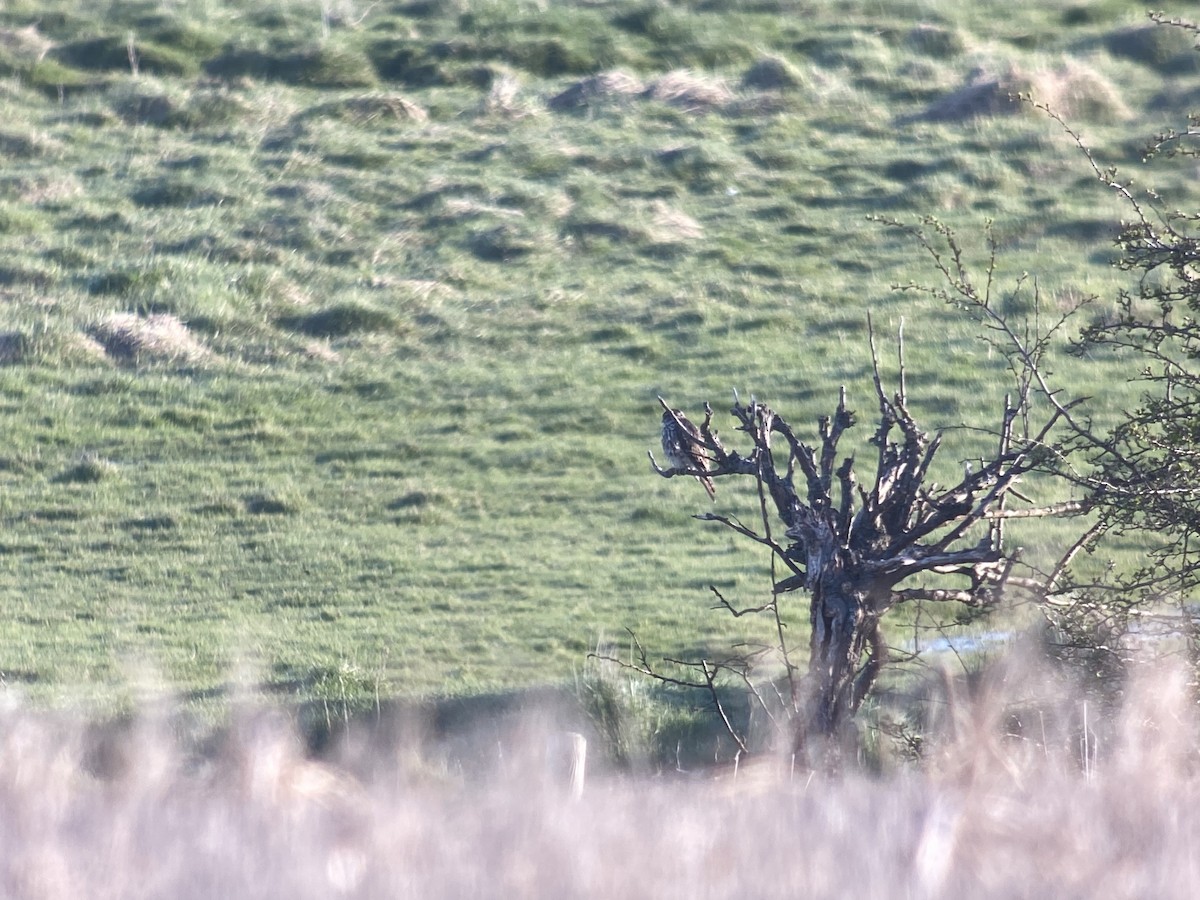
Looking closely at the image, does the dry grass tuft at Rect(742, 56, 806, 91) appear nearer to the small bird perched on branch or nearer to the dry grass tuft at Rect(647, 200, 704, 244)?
the dry grass tuft at Rect(647, 200, 704, 244)

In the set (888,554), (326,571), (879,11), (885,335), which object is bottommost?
(326,571)

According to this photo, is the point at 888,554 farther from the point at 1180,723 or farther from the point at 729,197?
the point at 729,197

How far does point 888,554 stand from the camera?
6.38 meters

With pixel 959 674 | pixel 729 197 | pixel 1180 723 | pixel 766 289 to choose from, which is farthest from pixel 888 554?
pixel 729 197

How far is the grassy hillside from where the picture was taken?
1217 centimetres

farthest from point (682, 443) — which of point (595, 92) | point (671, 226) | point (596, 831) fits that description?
point (595, 92)

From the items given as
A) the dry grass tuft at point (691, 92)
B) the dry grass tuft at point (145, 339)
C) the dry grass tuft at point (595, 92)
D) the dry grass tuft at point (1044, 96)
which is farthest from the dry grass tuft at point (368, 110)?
the dry grass tuft at point (1044, 96)

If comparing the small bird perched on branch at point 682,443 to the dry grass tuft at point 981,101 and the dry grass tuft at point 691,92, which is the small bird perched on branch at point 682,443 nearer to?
the dry grass tuft at point 981,101

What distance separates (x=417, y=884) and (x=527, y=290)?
666 inches

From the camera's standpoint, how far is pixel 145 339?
1817cm

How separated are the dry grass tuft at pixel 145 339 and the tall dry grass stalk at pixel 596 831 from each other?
14393mm

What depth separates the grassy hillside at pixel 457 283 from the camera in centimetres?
1217

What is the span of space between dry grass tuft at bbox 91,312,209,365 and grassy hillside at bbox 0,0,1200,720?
5cm

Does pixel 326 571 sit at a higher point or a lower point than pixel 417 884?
lower
